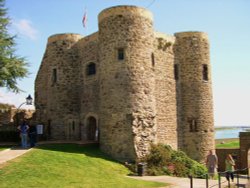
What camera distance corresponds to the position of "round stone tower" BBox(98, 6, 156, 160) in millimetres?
21438

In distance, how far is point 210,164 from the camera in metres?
18.9

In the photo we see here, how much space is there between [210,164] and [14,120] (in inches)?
673

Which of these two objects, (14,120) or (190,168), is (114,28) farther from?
(14,120)

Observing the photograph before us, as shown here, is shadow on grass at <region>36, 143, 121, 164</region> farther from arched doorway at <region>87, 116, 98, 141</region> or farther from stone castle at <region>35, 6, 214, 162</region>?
arched doorway at <region>87, 116, 98, 141</region>

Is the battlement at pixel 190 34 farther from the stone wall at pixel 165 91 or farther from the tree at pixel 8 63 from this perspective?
the tree at pixel 8 63

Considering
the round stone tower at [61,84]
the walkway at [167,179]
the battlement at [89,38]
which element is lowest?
the walkway at [167,179]

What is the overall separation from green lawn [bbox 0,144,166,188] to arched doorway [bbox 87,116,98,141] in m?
5.03

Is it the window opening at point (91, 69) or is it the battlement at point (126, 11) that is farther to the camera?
the window opening at point (91, 69)

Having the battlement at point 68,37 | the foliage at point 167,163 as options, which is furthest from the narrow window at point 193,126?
the battlement at point 68,37

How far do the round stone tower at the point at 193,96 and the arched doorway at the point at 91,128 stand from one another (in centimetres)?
653

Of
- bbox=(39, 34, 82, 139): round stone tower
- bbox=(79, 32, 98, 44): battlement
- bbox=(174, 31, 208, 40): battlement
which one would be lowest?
bbox=(39, 34, 82, 139): round stone tower

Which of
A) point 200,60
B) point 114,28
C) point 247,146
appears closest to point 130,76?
point 114,28

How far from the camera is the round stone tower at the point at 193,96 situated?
1102 inches

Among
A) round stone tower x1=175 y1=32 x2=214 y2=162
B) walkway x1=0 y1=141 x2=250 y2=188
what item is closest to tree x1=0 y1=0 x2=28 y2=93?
walkway x1=0 y1=141 x2=250 y2=188
